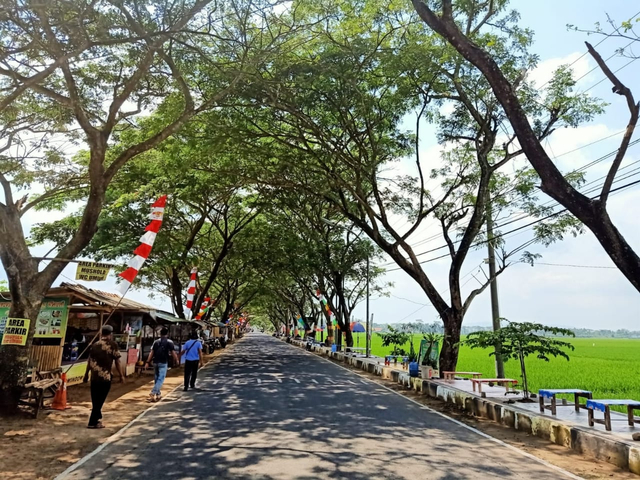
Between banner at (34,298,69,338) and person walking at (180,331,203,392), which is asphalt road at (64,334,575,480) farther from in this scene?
banner at (34,298,69,338)

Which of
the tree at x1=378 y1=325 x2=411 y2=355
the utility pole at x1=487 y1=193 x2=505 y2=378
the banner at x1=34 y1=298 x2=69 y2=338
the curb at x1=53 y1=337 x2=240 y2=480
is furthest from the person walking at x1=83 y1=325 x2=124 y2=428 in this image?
the tree at x1=378 y1=325 x2=411 y2=355

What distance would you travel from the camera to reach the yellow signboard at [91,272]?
9.89 meters

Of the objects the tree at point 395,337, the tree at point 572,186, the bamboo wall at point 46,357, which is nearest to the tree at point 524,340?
the tree at point 572,186

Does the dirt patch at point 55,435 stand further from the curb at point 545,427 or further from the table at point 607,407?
the table at point 607,407

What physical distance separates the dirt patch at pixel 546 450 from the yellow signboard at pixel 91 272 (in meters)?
7.98

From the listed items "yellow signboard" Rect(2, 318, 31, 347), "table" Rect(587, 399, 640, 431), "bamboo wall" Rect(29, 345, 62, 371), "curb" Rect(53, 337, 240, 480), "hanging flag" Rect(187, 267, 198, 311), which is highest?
"hanging flag" Rect(187, 267, 198, 311)

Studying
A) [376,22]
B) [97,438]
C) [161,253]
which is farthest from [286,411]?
[161,253]

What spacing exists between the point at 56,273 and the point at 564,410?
34.5ft

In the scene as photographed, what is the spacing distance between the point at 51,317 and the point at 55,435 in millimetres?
6005

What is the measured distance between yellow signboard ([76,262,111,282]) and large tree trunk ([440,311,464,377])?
10.1 meters

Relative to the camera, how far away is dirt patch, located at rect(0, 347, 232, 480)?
242 inches

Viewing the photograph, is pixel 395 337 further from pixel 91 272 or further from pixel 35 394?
pixel 35 394

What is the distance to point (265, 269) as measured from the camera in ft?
125

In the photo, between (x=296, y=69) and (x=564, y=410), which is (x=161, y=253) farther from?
(x=564, y=410)
